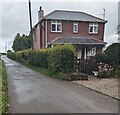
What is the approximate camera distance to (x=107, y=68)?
1944 centimetres

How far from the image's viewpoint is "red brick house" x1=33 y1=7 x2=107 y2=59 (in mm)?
34062

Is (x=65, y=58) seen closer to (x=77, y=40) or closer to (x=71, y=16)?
(x=77, y=40)

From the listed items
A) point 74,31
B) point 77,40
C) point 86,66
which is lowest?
point 86,66

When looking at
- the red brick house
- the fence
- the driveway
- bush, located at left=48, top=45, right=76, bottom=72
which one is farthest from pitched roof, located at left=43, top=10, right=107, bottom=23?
the driveway

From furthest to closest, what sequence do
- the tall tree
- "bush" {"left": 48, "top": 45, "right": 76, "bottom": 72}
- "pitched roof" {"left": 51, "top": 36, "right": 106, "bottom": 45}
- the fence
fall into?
the tall tree, "pitched roof" {"left": 51, "top": 36, "right": 106, "bottom": 45}, the fence, "bush" {"left": 48, "top": 45, "right": 76, "bottom": 72}

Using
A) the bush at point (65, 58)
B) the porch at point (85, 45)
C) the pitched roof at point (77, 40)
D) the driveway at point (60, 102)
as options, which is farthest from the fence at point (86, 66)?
the porch at point (85, 45)

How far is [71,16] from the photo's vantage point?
37.4 meters

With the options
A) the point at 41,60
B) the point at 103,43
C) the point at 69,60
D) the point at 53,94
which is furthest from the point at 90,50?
the point at 53,94

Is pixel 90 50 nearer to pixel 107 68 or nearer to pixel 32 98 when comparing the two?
pixel 107 68

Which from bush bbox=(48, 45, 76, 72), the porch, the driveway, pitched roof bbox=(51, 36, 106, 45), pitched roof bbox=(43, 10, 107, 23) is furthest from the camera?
pitched roof bbox=(43, 10, 107, 23)

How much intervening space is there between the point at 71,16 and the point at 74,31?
247cm

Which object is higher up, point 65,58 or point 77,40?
point 77,40

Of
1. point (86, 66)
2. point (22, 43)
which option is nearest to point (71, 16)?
point (86, 66)

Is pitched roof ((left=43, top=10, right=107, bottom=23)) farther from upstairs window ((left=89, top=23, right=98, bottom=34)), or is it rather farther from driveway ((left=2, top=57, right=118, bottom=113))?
driveway ((left=2, top=57, right=118, bottom=113))
